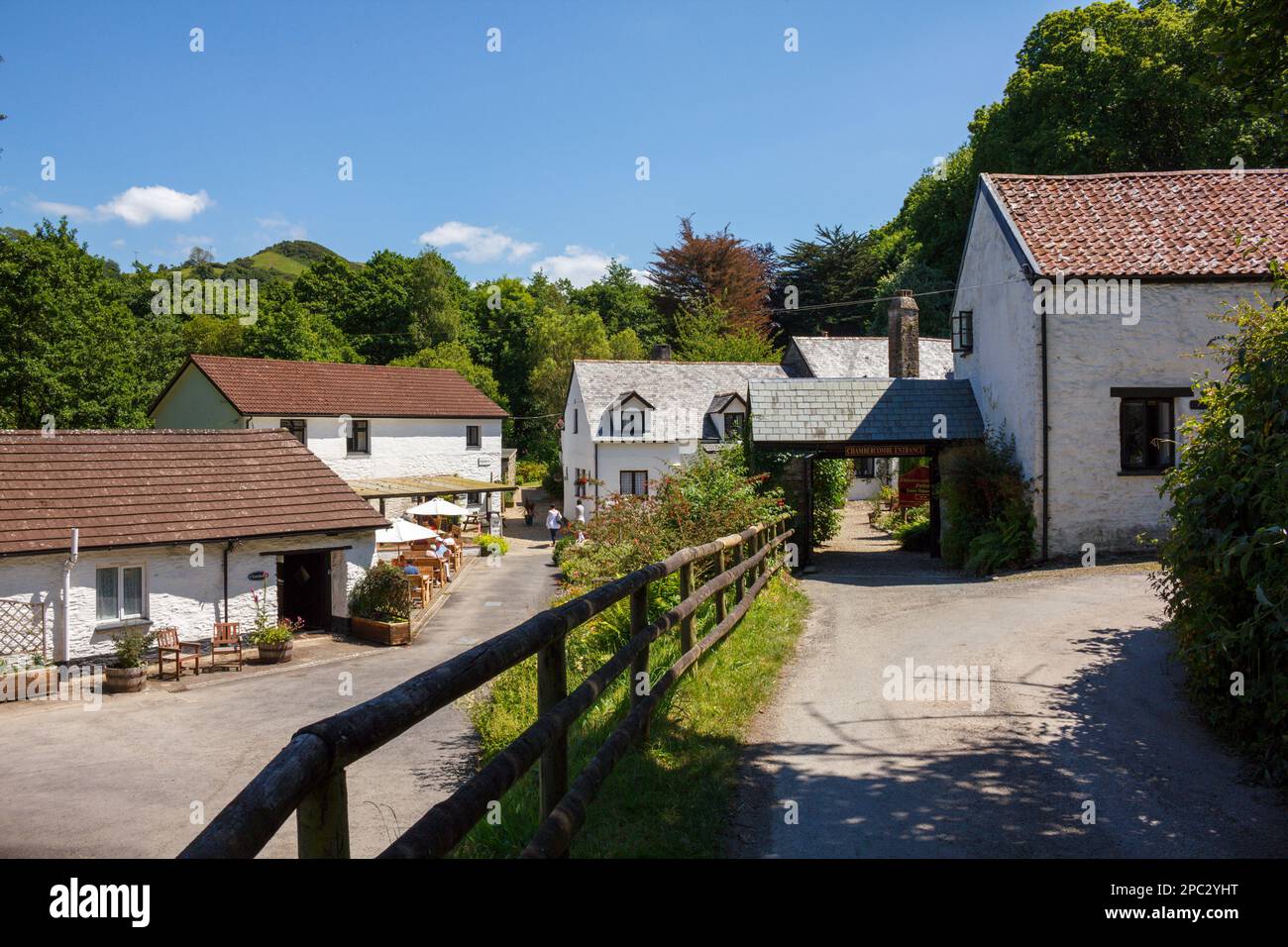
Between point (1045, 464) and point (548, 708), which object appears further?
point (1045, 464)

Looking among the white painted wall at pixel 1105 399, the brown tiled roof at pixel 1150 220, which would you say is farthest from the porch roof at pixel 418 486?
the white painted wall at pixel 1105 399

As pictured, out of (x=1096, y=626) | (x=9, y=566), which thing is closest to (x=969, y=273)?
(x=1096, y=626)

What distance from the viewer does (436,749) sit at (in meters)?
13.0

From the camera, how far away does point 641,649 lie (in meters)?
6.15

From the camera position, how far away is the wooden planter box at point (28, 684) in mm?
18891

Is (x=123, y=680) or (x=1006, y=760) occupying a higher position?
(x=1006, y=760)

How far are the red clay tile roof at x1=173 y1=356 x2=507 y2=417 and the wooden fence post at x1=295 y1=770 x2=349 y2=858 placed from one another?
40964 mm

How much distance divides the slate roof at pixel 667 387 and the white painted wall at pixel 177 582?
16969 millimetres

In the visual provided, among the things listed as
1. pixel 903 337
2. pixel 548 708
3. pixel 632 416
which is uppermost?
pixel 903 337

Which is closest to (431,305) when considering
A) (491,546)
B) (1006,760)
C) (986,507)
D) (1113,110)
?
(491,546)

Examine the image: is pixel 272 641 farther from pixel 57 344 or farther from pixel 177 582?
pixel 57 344

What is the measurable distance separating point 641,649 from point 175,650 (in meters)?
18.0

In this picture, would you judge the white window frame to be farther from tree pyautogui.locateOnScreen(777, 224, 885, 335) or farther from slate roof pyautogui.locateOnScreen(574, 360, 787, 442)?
tree pyautogui.locateOnScreen(777, 224, 885, 335)

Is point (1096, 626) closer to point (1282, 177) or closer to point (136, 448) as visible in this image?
point (1282, 177)
